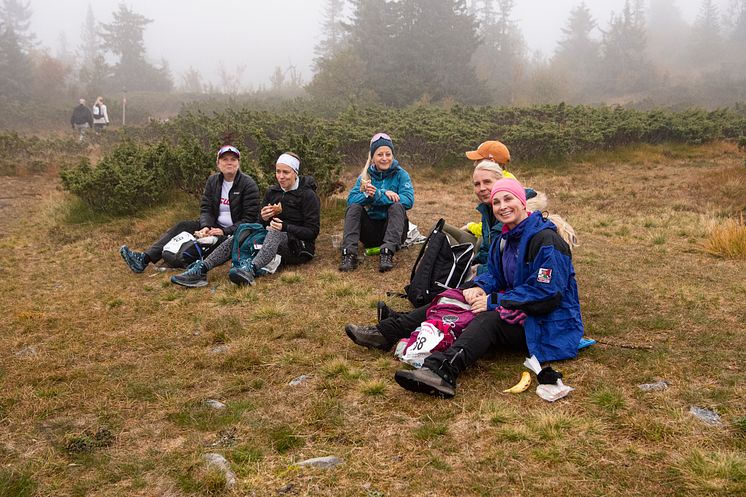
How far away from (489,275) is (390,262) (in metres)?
2.48

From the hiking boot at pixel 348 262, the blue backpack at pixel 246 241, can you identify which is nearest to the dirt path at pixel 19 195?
the blue backpack at pixel 246 241

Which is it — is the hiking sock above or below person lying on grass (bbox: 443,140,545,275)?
below

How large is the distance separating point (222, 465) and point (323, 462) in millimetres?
494

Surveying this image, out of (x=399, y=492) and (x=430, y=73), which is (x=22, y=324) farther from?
(x=430, y=73)

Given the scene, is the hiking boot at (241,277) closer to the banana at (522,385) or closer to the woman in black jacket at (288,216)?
the woman in black jacket at (288,216)

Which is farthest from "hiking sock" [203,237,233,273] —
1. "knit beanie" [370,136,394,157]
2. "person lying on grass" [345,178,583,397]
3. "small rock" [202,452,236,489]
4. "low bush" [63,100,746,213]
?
"small rock" [202,452,236,489]

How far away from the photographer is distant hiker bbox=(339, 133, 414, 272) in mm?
6625

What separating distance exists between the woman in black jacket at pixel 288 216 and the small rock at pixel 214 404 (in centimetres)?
291

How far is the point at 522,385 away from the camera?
3.46 m

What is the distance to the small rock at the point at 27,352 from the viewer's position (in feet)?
14.2

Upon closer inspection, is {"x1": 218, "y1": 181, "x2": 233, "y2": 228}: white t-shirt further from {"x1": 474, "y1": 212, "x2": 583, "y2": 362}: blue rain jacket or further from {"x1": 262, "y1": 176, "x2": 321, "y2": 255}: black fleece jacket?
{"x1": 474, "y1": 212, "x2": 583, "y2": 362}: blue rain jacket

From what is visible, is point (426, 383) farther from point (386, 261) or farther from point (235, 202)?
point (235, 202)

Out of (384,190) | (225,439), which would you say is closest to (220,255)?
(384,190)

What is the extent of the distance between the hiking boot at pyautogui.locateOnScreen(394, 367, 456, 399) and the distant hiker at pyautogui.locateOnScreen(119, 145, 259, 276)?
3.95 meters
